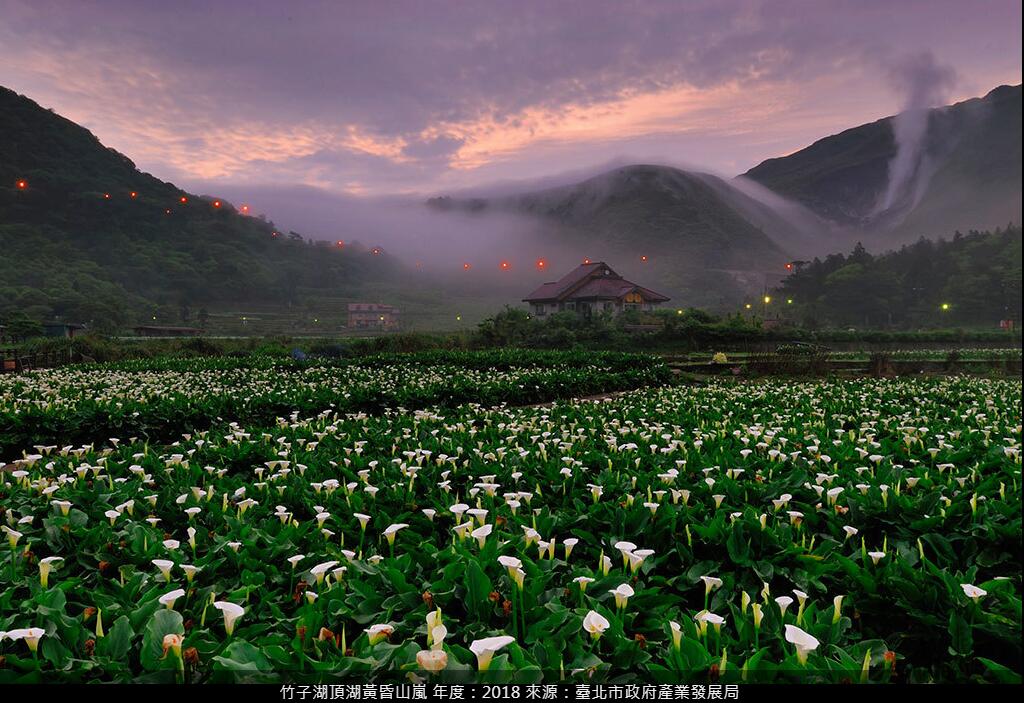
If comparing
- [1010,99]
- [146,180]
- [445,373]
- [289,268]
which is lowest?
[445,373]

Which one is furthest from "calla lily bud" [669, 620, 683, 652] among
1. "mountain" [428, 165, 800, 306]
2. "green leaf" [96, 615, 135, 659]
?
"mountain" [428, 165, 800, 306]

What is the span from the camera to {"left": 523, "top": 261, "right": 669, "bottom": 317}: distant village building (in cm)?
5556

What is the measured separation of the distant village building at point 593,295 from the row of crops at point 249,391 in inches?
1289

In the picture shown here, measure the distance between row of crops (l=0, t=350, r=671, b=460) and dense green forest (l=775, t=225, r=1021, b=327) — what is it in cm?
5225

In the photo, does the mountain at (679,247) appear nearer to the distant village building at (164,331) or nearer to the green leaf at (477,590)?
the distant village building at (164,331)

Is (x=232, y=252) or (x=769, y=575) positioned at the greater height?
(x=232, y=252)

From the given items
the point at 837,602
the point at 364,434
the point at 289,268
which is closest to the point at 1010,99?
the point at 837,602

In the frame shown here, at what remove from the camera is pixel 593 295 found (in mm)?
55938

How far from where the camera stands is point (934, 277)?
70188 millimetres

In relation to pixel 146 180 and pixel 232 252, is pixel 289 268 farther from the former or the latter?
pixel 146 180

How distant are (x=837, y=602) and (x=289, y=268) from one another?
126m

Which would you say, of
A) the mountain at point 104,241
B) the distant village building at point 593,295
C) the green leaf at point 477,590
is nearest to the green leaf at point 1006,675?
the green leaf at point 477,590

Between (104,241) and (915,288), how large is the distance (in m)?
115

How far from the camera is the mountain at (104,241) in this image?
212ft
